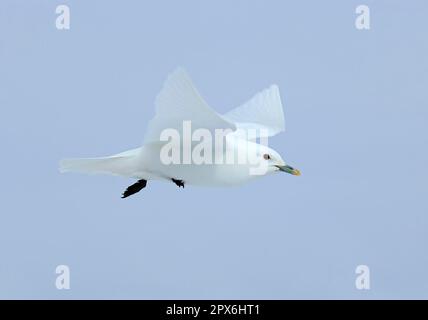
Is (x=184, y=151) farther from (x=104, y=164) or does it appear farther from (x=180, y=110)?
(x=180, y=110)

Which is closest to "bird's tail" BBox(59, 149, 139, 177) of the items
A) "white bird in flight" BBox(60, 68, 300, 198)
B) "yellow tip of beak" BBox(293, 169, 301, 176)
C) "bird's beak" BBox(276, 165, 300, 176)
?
"white bird in flight" BBox(60, 68, 300, 198)

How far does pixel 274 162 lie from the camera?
39.8 ft

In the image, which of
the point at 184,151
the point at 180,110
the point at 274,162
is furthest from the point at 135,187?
the point at 180,110

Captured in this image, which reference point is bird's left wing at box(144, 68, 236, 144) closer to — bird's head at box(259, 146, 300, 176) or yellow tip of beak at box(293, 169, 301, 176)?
bird's head at box(259, 146, 300, 176)

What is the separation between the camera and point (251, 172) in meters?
11.9

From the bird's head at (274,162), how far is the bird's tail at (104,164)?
5.66ft

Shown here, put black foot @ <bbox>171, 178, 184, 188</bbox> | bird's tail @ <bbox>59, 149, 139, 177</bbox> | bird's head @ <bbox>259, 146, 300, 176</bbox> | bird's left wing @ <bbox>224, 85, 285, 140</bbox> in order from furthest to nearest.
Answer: bird's left wing @ <bbox>224, 85, 285, 140</bbox>
bird's head @ <bbox>259, 146, 300, 176</bbox>
black foot @ <bbox>171, 178, 184, 188</bbox>
bird's tail @ <bbox>59, 149, 139, 177</bbox>

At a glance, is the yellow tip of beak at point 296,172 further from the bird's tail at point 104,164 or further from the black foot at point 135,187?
the bird's tail at point 104,164

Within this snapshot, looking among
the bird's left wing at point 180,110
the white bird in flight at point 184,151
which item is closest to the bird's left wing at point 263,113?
the white bird in flight at point 184,151

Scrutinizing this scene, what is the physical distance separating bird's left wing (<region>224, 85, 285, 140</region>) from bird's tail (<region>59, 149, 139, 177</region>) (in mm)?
2216

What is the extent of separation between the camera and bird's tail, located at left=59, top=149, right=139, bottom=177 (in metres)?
11.5

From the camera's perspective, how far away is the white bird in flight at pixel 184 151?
10.0 metres

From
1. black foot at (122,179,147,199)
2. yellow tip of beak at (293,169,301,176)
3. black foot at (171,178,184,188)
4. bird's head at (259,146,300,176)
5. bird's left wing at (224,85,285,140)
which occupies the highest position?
bird's left wing at (224,85,285,140)

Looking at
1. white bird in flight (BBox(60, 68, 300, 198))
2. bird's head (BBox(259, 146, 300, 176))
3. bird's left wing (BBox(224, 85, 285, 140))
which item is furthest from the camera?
bird's left wing (BBox(224, 85, 285, 140))
